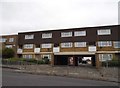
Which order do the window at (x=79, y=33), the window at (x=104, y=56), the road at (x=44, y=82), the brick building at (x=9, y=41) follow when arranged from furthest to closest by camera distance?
the brick building at (x=9, y=41), the window at (x=79, y=33), the window at (x=104, y=56), the road at (x=44, y=82)

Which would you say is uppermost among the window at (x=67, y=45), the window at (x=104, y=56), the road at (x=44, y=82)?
the window at (x=67, y=45)

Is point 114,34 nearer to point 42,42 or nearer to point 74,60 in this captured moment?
point 74,60

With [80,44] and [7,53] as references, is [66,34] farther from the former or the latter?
[7,53]

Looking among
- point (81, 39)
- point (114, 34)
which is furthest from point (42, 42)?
point (114, 34)

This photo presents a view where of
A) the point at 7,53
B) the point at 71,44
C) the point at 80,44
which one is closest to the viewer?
the point at 80,44

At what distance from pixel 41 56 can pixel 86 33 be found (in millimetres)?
11551

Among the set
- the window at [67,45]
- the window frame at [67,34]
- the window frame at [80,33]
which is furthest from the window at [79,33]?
the window at [67,45]

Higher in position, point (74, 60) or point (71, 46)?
point (71, 46)

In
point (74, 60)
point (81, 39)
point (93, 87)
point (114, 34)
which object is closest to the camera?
point (93, 87)

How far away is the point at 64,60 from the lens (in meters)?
48.6

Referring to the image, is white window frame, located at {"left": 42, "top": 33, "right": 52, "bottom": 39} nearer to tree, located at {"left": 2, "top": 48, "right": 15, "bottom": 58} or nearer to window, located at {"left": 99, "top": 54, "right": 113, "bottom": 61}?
tree, located at {"left": 2, "top": 48, "right": 15, "bottom": 58}

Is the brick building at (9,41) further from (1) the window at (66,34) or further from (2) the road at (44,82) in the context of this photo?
(2) the road at (44,82)

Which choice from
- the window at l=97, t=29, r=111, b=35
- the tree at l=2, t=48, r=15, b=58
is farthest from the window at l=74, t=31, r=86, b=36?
the tree at l=2, t=48, r=15, b=58

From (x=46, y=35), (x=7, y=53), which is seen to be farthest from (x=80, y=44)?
(x=7, y=53)
